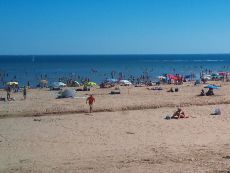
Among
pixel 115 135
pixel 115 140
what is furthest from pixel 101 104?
pixel 115 140

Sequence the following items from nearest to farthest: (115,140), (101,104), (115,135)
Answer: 1. (115,140)
2. (115,135)
3. (101,104)

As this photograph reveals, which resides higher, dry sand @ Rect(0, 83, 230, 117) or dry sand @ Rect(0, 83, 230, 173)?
dry sand @ Rect(0, 83, 230, 117)

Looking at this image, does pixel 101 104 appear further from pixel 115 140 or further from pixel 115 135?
pixel 115 140

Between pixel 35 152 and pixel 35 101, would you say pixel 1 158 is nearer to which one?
pixel 35 152

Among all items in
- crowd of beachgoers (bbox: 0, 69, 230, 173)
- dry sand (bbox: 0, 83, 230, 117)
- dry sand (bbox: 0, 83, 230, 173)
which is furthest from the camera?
dry sand (bbox: 0, 83, 230, 117)

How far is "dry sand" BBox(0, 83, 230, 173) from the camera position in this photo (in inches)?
515

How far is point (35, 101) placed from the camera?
3284 cm

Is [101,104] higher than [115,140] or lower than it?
higher

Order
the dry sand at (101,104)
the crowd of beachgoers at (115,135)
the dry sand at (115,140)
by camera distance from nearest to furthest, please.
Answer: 1. the dry sand at (115,140)
2. the crowd of beachgoers at (115,135)
3. the dry sand at (101,104)

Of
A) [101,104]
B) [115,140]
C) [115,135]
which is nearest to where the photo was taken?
[115,140]

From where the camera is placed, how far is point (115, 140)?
17547 mm

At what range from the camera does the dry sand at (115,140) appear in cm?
1307

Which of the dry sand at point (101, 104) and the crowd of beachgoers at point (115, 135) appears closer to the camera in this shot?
the crowd of beachgoers at point (115, 135)

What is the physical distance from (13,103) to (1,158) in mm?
17883
